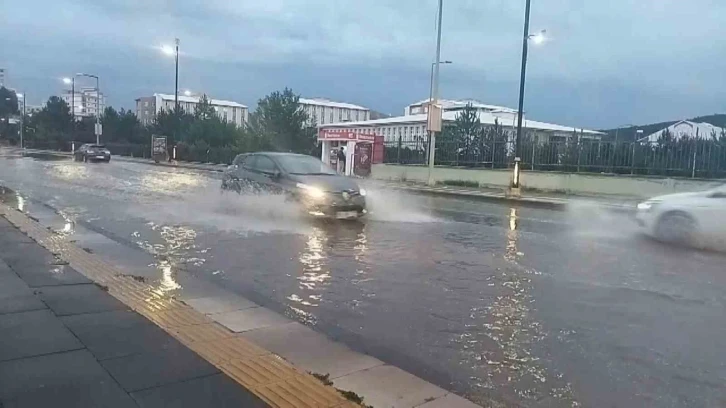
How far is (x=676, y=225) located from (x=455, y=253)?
4.93 m

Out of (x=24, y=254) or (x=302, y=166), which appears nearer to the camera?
(x=24, y=254)

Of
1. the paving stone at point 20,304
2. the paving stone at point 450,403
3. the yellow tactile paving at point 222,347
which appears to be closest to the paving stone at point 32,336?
the paving stone at point 20,304

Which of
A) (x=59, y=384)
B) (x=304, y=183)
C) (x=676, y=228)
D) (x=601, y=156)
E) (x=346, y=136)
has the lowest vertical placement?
(x=59, y=384)

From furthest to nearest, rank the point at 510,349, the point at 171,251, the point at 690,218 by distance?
the point at 690,218, the point at 171,251, the point at 510,349

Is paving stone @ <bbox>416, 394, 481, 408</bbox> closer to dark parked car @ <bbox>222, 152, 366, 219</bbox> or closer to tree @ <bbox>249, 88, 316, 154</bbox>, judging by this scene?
dark parked car @ <bbox>222, 152, 366, 219</bbox>

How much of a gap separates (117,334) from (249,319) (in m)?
1.24

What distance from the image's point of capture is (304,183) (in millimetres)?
13672

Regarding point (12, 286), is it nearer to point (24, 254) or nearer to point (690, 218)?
point (24, 254)

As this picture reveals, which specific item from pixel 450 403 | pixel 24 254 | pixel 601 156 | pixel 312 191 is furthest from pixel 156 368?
pixel 601 156

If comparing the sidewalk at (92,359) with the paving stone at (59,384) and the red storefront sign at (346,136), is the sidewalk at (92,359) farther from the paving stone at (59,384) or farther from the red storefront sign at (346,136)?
the red storefront sign at (346,136)

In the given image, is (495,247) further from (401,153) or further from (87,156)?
(87,156)

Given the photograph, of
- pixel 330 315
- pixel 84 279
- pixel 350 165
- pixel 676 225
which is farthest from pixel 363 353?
pixel 350 165

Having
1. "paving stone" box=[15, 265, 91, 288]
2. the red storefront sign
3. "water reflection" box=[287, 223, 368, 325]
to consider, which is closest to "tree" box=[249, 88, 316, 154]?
the red storefront sign

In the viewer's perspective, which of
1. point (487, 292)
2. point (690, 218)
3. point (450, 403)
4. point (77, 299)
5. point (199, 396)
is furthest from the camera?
point (690, 218)
